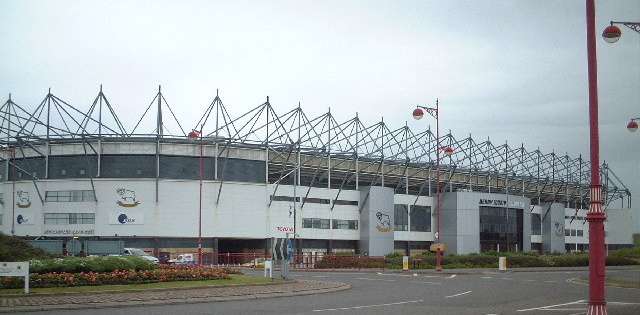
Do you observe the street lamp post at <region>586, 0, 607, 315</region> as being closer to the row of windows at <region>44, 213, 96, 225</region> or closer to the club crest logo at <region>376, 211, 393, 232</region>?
the row of windows at <region>44, 213, 96, 225</region>

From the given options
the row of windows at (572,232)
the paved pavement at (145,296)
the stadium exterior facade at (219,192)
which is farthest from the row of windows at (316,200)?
the paved pavement at (145,296)

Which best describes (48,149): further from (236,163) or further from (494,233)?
(494,233)

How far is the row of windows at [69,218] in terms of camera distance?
76875 mm

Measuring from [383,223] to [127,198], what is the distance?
3350cm

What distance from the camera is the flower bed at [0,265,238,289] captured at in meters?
24.3

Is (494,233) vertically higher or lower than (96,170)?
lower

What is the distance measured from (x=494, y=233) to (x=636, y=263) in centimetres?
8970

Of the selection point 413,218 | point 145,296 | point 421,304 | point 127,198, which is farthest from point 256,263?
point 421,304

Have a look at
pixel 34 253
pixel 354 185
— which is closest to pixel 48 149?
pixel 354 185

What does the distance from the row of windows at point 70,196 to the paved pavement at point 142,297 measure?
2107 inches

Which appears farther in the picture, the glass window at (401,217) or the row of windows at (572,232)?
the row of windows at (572,232)

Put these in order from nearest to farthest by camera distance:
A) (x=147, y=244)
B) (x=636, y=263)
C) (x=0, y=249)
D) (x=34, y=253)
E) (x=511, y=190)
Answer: (x=636, y=263) → (x=0, y=249) → (x=34, y=253) → (x=147, y=244) → (x=511, y=190)

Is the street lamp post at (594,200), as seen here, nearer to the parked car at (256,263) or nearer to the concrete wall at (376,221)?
the parked car at (256,263)

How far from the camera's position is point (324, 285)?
3052 centimetres
